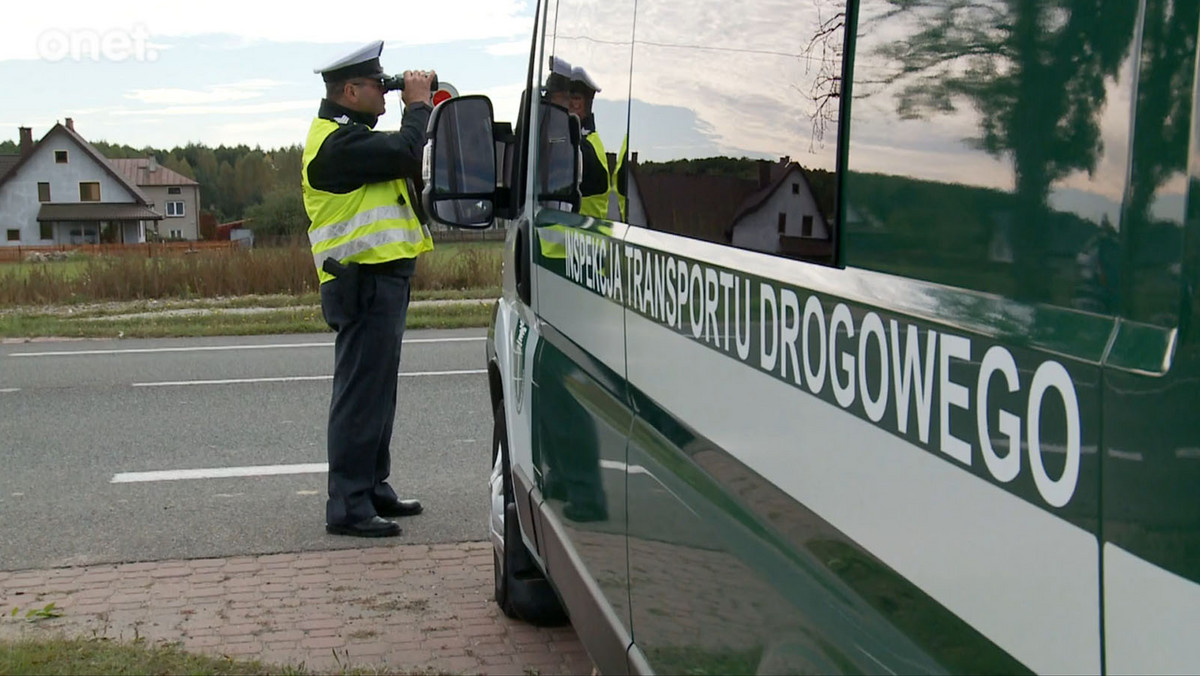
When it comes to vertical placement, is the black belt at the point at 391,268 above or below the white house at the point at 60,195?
above

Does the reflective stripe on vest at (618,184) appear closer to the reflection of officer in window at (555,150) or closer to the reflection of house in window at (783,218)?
the reflection of officer in window at (555,150)

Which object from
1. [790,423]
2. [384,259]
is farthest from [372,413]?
[790,423]

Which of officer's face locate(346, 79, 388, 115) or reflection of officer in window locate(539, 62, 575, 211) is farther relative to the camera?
officer's face locate(346, 79, 388, 115)

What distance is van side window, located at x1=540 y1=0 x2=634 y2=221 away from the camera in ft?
8.95

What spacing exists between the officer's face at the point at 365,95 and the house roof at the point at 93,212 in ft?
279

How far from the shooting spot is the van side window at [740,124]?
1.66m

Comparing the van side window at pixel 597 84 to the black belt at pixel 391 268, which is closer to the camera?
the van side window at pixel 597 84

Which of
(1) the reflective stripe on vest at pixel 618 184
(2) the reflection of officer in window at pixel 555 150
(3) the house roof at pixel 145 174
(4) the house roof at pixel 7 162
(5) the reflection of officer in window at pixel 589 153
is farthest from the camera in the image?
(3) the house roof at pixel 145 174

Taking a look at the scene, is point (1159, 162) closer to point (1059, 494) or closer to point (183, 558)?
point (1059, 494)

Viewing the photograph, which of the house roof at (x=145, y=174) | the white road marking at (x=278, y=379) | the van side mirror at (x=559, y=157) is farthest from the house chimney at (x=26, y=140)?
the van side mirror at (x=559, y=157)

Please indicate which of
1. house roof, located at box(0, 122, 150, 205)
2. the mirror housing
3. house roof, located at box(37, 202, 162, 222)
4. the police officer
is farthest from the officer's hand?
house roof, located at box(37, 202, 162, 222)

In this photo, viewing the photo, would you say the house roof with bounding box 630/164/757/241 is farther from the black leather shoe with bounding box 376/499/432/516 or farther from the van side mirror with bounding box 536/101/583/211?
the black leather shoe with bounding box 376/499/432/516

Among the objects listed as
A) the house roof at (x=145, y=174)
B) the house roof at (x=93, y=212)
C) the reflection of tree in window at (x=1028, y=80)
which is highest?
the reflection of tree in window at (x=1028, y=80)

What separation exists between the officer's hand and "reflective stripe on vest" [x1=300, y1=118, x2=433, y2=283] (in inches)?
12.1
